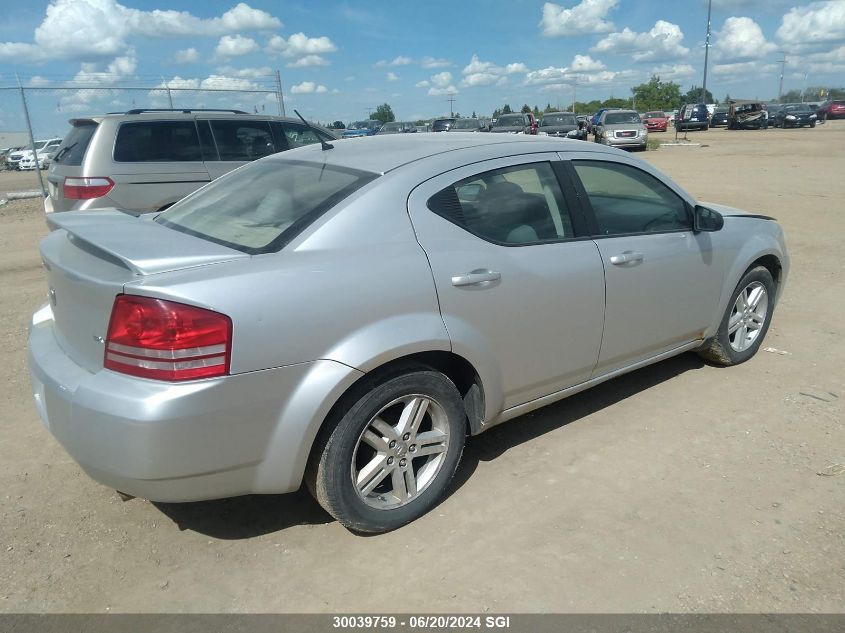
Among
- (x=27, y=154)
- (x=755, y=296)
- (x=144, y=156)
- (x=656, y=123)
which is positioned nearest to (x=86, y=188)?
(x=144, y=156)

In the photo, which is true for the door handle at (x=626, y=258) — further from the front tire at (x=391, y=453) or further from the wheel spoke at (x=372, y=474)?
the wheel spoke at (x=372, y=474)

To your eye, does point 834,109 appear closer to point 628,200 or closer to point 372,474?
point 628,200

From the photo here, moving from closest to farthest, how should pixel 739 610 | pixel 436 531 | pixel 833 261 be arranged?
1. pixel 739 610
2. pixel 436 531
3. pixel 833 261

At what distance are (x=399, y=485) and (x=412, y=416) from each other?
0.32 meters

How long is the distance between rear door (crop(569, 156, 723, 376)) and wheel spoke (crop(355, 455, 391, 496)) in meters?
1.45

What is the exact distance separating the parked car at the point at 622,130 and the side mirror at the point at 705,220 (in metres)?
24.6

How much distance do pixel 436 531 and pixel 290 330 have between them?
3.86 feet

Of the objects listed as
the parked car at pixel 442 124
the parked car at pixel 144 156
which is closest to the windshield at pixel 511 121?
the parked car at pixel 442 124

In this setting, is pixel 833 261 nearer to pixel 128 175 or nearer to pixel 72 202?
pixel 128 175

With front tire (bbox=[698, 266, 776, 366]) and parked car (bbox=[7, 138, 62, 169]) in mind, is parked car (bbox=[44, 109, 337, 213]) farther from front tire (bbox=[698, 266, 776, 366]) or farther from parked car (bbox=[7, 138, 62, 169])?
parked car (bbox=[7, 138, 62, 169])

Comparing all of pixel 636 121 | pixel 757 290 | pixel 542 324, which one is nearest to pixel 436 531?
pixel 542 324

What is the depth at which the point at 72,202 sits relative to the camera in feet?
22.8

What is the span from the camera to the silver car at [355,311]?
2.34 meters


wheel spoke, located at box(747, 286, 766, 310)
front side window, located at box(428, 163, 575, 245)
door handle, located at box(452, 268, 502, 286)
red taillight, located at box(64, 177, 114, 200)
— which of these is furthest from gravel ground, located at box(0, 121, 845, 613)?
red taillight, located at box(64, 177, 114, 200)
